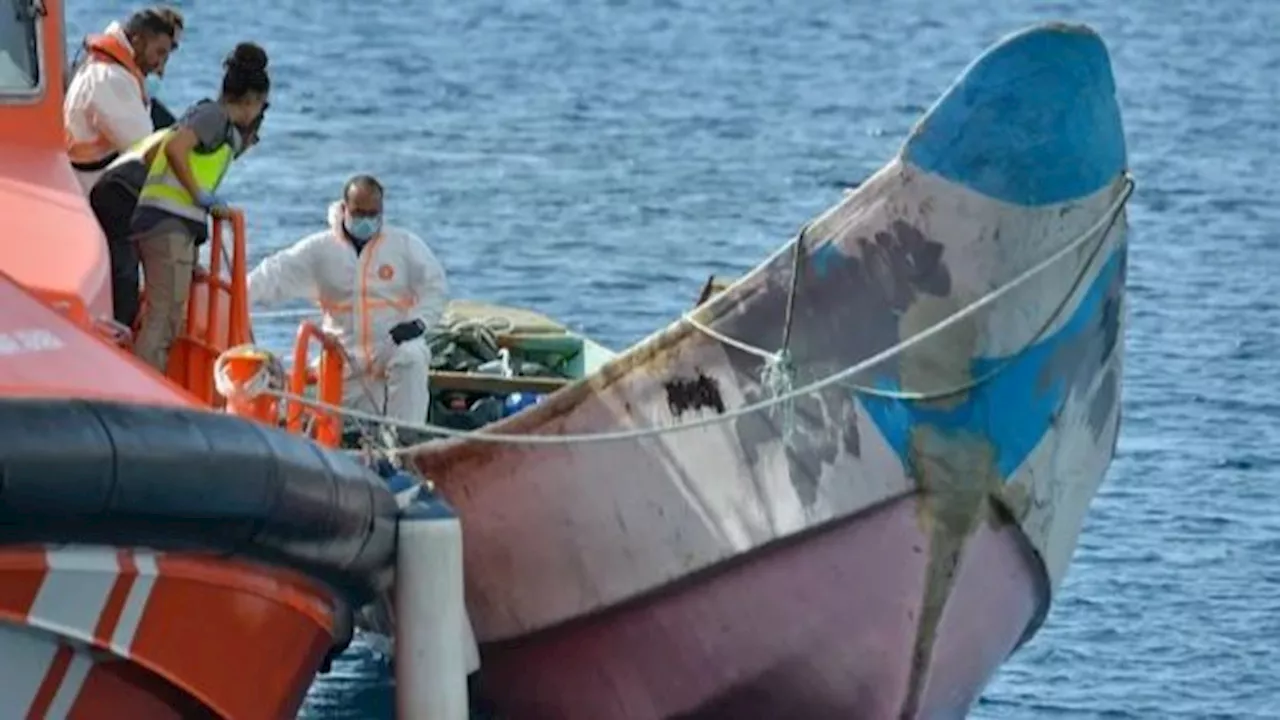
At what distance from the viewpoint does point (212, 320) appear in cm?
1333

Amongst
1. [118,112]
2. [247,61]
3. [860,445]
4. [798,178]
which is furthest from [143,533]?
[798,178]

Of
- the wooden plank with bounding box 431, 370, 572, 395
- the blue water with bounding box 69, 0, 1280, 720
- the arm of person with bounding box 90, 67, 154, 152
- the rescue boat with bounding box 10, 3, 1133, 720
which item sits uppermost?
the arm of person with bounding box 90, 67, 154, 152

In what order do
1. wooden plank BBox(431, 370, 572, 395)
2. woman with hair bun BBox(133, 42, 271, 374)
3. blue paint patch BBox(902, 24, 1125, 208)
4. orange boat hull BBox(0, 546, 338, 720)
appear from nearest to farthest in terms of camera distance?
1. orange boat hull BBox(0, 546, 338, 720)
2. blue paint patch BBox(902, 24, 1125, 208)
3. woman with hair bun BBox(133, 42, 271, 374)
4. wooden plank BBox(431, 370, 572, 395)

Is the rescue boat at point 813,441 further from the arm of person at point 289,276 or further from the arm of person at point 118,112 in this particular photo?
the arm of person at point 118,112

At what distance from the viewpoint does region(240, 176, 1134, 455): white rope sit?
12891 mm

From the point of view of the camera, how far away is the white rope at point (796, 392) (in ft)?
42.3

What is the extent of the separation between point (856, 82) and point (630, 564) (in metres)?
24.7

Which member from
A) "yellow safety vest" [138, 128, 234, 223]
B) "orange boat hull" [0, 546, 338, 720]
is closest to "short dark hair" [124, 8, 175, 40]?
"yellow safety vest" [138, 128, 234, 223]

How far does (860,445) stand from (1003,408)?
1.55ft

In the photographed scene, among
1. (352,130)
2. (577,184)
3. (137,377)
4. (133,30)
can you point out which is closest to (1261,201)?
(577,184)

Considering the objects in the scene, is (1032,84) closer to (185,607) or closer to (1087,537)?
(185,607)

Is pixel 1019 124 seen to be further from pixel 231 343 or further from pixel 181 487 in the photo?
pixel 181 487

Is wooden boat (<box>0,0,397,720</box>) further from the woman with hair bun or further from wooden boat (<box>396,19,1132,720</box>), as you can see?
wooden boat (<box>396,19,1132,720</box>)

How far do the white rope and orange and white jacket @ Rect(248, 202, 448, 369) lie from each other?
70 cm
